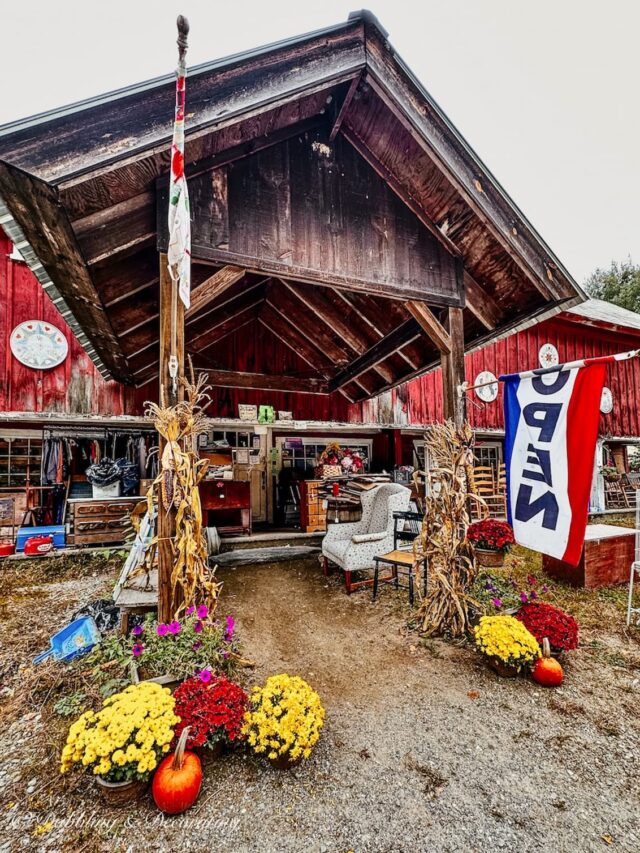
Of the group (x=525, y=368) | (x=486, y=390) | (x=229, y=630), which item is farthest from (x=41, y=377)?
(x=525, y=368)

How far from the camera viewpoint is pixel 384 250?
3.76 m

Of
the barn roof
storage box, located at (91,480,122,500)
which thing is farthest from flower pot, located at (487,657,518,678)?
storage box, located at (91,480,122,500)

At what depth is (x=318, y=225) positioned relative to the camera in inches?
137

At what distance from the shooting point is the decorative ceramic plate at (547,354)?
11.7 m

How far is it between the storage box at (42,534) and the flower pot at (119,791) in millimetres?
6135

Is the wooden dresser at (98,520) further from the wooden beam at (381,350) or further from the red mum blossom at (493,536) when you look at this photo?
the red mum blossom at (493,536)

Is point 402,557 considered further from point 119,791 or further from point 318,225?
point 318,225

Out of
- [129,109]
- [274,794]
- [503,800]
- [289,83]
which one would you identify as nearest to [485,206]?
[289,83]

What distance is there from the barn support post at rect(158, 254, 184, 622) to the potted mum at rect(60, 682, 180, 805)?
0.73 metres

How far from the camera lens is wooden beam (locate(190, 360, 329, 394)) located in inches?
291

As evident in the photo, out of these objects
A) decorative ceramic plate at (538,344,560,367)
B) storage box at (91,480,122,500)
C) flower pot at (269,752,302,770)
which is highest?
decorative ceramic plate at (538,344,560,367)

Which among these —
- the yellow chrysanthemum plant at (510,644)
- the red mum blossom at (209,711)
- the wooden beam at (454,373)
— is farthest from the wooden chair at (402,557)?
the red mum blossom at (209,711)

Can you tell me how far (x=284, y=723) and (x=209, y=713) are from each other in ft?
1.36

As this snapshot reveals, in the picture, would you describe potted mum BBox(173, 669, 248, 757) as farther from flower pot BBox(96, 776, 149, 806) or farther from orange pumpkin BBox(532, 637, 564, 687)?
orange pumpkin BBox(532, 637, 564, 687)
